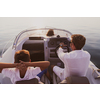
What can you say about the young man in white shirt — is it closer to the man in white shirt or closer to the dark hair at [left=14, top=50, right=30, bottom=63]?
the dark hair at [left=14, top=50, right=30, bottom=63]

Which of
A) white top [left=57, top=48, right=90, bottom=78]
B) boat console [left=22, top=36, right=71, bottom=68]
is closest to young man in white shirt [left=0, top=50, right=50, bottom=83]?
white top [left=57, top=48, right=90, bottom=78]

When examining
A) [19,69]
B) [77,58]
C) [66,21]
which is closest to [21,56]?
[19,69]

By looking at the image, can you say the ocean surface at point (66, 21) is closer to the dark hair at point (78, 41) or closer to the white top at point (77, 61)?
the dark hair at point (78, 41)

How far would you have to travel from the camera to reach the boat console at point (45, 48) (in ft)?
7.84

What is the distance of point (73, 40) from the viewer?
1.10 meters

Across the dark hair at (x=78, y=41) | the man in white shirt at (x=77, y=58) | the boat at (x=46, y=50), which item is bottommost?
the boat at (x=46, y=50)

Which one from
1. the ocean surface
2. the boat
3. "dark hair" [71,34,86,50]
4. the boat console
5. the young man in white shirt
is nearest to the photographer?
the young man in white shirt

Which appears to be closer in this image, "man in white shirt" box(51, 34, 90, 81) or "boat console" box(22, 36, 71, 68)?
"man in white shirt" box(51, 34, 90, 81)

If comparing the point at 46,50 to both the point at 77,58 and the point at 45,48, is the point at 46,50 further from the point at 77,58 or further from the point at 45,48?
the point at 77,58

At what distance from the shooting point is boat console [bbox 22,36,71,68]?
7.84ft

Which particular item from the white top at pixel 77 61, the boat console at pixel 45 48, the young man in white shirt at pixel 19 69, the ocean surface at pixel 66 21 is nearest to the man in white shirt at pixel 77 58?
the white top at pixel 77 61

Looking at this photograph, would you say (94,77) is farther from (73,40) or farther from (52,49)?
(52,49)

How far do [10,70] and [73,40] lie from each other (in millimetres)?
→ 769

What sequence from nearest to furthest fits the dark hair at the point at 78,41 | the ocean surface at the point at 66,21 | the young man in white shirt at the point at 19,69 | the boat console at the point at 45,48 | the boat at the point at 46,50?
1. the young man in white shirt at the point at 19,69
2. the dark hair at the point at 78,41
3. the boat at the point at 46,50
4. the ocean surface at the point at 66,21
5. the boat console at the point at 45,48
